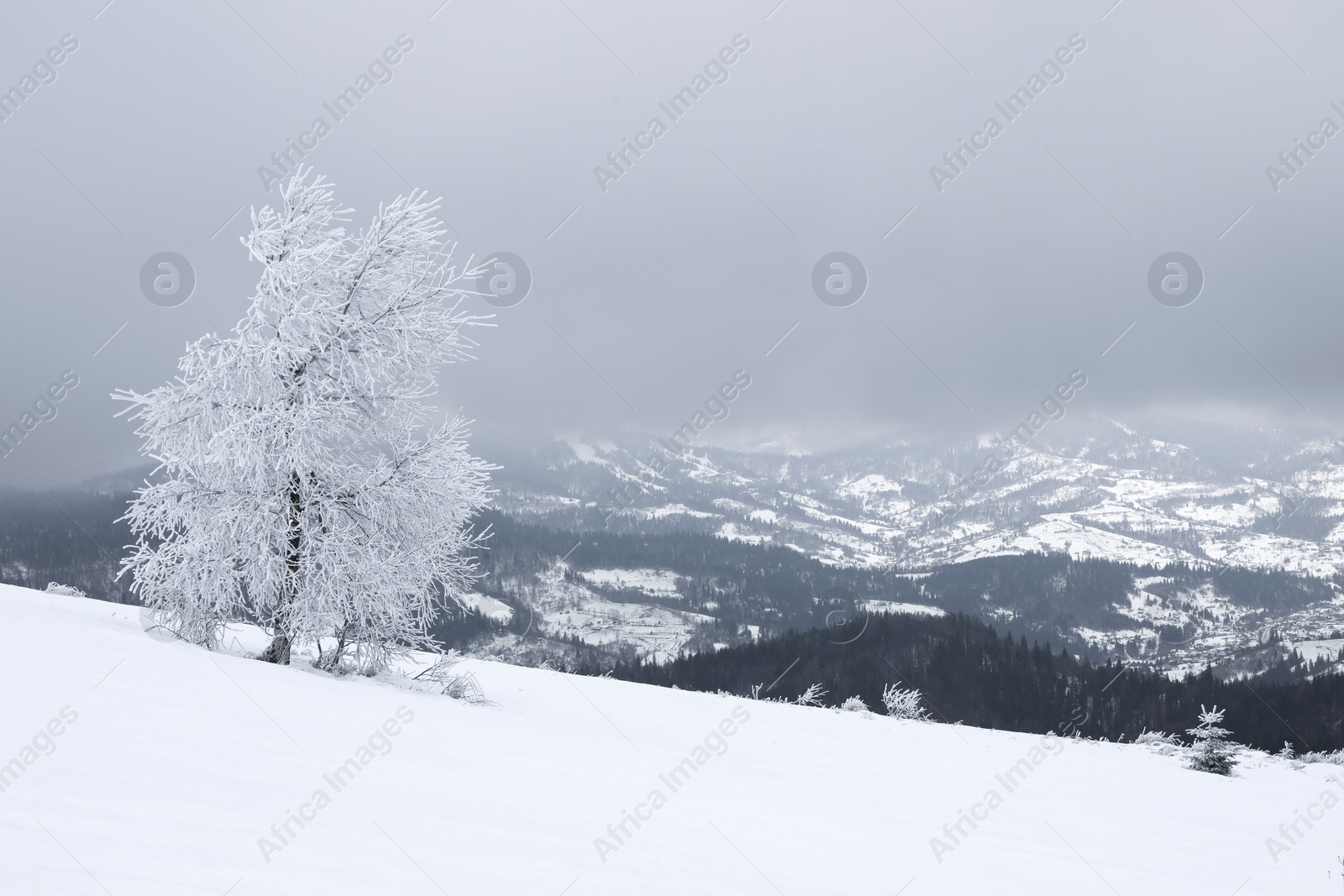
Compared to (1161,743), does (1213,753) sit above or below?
above

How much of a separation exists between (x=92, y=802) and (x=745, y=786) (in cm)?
664

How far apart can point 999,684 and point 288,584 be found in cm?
11960

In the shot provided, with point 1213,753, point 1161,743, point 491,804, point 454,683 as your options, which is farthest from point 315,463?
point 1161,743

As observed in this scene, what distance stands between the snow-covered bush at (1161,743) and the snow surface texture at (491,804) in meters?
5.95

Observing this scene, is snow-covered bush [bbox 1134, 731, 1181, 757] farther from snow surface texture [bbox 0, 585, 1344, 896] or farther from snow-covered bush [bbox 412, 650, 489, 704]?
snow-covered bush [bbox 412, 650, 489, 704]

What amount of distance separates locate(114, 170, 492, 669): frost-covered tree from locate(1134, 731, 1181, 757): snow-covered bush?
1857cm

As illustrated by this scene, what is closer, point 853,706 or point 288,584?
point 288,584

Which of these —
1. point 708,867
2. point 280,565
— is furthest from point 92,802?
point 280,565

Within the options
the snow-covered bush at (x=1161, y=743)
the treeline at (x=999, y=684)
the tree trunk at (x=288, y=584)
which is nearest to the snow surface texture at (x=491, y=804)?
the tree trunk at (x=288, y=584)

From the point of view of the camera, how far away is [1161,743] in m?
20.5

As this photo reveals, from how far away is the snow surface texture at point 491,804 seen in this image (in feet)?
13.4

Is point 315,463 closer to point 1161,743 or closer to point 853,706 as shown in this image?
point 853,706

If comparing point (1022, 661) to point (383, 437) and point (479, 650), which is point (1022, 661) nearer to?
point (383, 437)

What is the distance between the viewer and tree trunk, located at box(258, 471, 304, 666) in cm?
1184
